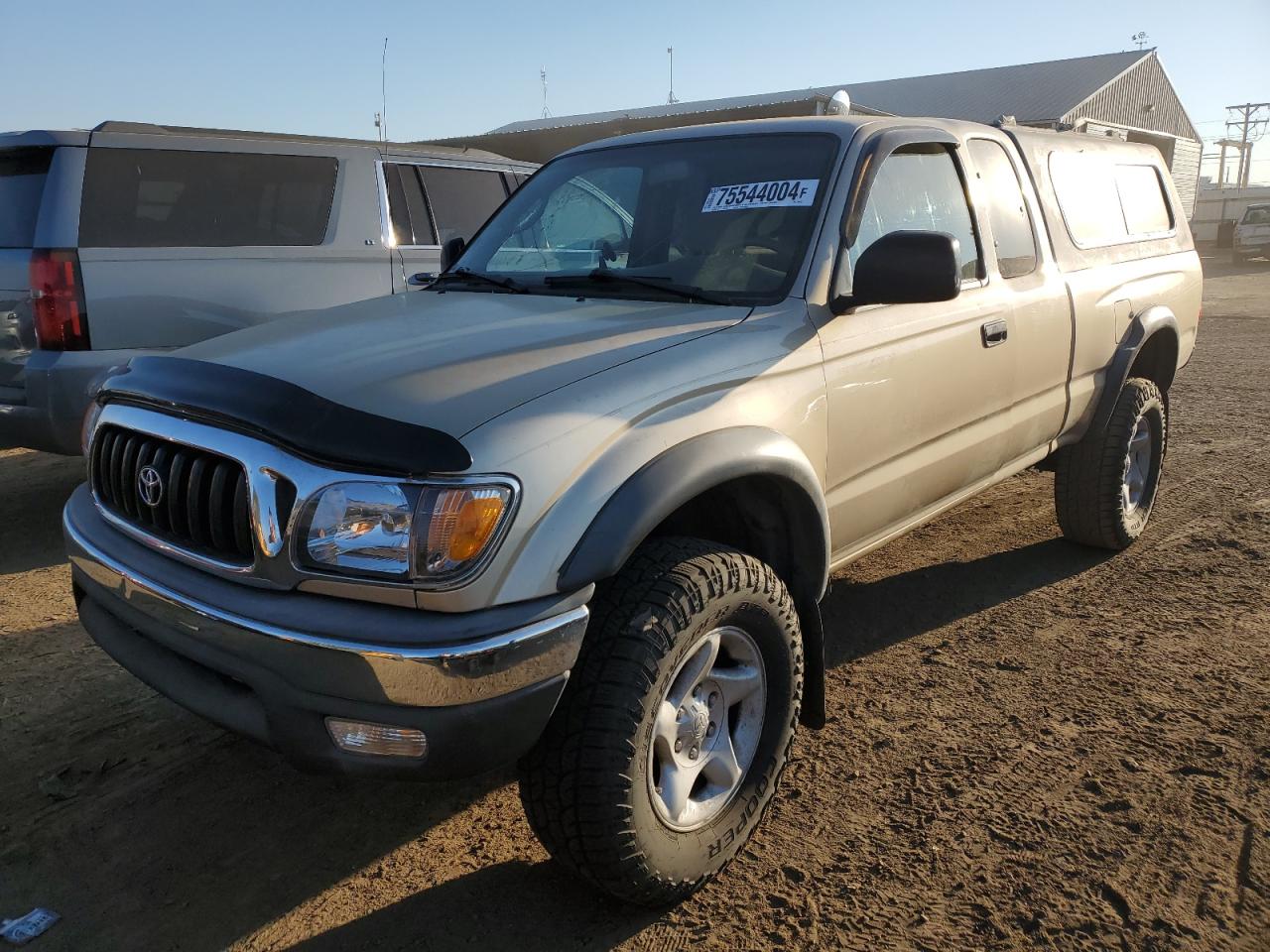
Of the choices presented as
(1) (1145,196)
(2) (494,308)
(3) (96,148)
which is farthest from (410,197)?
(1) (1145,196)

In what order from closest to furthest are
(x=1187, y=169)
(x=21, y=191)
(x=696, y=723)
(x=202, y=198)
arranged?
(x=696, y=723) < (x=21, y=191) < (x=202, y=198) < (x=1187, y=169)

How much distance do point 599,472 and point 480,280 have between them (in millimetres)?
1554

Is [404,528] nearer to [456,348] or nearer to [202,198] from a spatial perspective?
[456,348]

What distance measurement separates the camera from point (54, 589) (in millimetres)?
4426

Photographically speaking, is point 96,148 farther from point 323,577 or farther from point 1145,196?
point 1145,196

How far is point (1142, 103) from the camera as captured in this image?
33.0 meters

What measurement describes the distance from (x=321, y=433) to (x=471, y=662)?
21.7 inches

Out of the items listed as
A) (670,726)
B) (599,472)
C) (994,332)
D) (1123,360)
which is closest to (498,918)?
(670,726)

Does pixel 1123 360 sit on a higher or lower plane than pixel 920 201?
lower

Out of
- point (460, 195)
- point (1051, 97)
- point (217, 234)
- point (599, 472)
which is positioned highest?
point (1051, 97)

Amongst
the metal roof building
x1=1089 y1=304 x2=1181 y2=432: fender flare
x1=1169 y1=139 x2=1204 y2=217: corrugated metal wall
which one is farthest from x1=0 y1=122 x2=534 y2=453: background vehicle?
x1=1169 y1=139 x2=1204 y2=217: corrugated metal wall

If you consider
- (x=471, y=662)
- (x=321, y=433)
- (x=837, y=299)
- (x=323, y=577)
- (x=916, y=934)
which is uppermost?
(x=837, y=299)

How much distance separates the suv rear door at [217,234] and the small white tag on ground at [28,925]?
3.13 m

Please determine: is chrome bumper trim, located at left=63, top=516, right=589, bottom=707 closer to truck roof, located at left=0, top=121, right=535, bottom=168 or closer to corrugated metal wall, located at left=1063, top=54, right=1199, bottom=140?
truck roof, located at left=0, top=121, right=535, bottom=168
